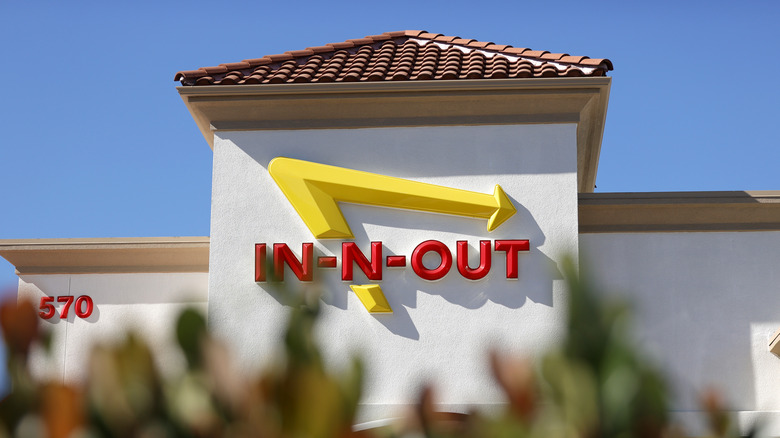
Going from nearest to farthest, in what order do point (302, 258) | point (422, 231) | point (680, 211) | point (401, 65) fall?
point (302, 258) → point (422, 231) → point (680, 211) → point (401, 65)

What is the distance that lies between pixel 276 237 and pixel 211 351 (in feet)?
31.2

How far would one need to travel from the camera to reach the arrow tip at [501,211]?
1095 centimetres

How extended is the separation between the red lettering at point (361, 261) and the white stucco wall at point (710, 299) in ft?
9.15

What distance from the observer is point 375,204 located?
36.5ft

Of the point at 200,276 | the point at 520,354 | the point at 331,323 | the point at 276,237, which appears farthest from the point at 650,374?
the point at 200,276

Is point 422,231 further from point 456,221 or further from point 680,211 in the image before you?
point 680,211

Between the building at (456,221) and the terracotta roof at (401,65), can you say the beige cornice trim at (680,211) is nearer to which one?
the building at (456,221)

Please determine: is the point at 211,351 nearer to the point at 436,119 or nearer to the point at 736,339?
the point at 436,119

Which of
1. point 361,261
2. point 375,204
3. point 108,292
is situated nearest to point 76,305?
point 108,292

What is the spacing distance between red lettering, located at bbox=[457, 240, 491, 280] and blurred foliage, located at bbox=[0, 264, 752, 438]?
9059 mm

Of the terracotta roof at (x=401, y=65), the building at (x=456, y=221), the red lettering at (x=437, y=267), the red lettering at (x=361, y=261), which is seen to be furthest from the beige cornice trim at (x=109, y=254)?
the red lettering at (x=437, y=267)

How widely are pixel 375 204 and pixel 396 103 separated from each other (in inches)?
56.5

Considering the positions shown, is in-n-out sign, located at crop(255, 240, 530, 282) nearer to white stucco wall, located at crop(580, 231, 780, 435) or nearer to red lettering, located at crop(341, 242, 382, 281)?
red lettering, located at crop(341, 242, 382, 281)

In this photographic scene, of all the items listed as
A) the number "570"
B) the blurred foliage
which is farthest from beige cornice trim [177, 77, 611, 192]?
the blurred foliage
